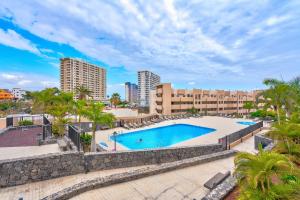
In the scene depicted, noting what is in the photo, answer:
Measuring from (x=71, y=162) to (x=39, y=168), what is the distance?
1488 mm

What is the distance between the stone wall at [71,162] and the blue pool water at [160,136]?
23.0 ft

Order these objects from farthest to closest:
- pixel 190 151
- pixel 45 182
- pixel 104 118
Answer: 1. pixel 104 118
2. pixel 190 151
3. pixel 45 182

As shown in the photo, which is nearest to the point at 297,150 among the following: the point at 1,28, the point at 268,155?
the point at 268,155

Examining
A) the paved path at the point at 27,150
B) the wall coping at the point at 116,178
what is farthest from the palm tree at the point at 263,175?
the paved path at the point at 27,150

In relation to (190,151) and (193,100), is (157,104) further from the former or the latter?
(190,151)

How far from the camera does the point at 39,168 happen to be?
340 inches

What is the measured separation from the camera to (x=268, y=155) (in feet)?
16.5

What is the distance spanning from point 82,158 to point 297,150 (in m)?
11.4

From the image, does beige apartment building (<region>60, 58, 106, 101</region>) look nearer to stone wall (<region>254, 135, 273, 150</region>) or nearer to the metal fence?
the metal fence

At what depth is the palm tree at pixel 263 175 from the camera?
14.4ft

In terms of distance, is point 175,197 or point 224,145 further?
point 224,145

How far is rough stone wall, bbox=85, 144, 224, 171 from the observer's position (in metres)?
10.0

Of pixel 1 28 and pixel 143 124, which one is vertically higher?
pixel 1 28

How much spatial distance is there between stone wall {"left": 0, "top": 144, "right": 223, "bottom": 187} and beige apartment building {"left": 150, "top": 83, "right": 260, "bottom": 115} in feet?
109
